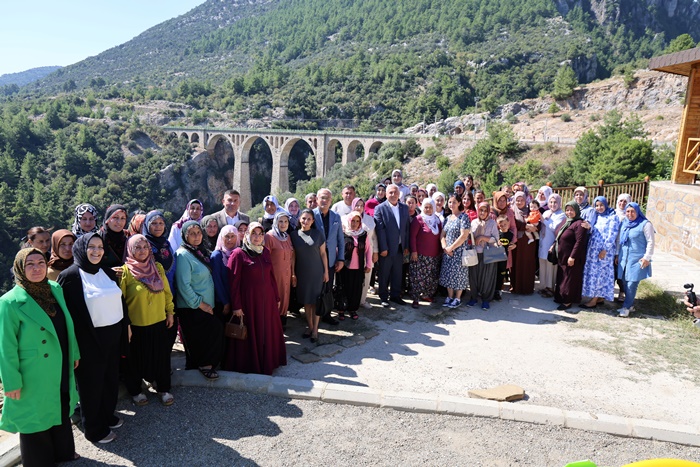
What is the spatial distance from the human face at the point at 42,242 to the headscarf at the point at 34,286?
949 mm

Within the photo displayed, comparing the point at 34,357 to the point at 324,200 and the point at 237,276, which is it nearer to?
the point at 237,276

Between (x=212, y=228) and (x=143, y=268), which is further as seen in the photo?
(x=212, y=228)

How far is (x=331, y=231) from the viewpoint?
202 inches

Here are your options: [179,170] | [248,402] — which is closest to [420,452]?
[248,402]

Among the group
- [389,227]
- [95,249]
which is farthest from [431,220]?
[95,249]

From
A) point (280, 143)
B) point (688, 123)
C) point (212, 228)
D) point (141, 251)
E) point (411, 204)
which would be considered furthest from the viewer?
point (280, 143)

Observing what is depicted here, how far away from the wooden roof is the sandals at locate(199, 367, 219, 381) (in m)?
8.49

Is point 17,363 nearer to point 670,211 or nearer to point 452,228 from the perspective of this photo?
point 452,228

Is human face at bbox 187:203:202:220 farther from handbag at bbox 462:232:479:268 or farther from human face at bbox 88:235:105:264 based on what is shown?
handbag at bbox 462:232:479:268

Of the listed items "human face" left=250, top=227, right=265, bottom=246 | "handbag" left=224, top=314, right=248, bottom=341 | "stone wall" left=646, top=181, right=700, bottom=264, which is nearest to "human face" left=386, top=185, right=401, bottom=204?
"human face" left=250, top=227, right=265, bottom=246

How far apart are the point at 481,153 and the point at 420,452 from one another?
28.0 meters

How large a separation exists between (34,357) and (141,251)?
3.05 ft

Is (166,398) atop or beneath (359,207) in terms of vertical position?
beneath

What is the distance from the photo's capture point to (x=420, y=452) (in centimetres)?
310
